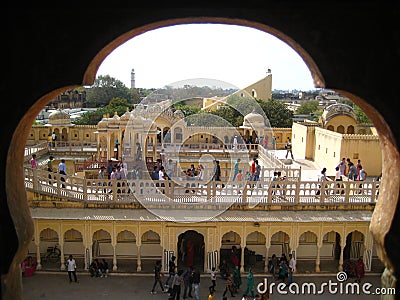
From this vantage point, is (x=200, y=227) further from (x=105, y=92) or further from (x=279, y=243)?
(x=105, y=92)

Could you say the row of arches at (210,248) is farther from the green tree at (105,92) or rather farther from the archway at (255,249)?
the green tree at (105,92)

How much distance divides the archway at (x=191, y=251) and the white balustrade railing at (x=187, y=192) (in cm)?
177

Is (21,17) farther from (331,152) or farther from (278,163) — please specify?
(331,152)

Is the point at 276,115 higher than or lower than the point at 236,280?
higher

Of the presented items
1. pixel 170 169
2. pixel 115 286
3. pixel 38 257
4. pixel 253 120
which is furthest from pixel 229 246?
pixel 253 120

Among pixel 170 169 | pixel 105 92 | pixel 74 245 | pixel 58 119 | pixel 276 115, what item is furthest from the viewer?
pixel 105 92

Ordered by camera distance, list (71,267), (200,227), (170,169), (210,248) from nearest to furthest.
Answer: (71,267), (200,227), (210,248), (170,169)

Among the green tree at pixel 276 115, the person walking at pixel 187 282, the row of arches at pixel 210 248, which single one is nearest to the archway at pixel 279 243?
the row of arches at pixel 210 248

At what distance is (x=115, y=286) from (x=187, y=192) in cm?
361

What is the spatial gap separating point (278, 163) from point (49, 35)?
15.4 metres

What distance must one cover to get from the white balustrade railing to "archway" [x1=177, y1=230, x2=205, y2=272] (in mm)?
1773

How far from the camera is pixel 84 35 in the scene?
2.29m

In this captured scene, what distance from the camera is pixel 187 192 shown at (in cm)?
1319

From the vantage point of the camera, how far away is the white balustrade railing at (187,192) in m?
12.8
